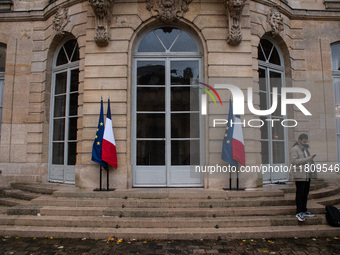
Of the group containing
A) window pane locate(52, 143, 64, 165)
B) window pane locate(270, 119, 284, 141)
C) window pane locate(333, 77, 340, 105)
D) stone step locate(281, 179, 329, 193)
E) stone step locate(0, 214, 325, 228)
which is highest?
window pane locate(333, 77, 340, 105)

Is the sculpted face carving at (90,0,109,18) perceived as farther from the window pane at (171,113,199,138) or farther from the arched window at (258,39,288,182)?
the arched window at (258,39,288,182)

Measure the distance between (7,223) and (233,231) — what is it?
4.58m

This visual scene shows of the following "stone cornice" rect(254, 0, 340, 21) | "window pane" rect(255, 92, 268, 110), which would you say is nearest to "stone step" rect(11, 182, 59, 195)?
"window pane" rect(255, 92, 268, 110)

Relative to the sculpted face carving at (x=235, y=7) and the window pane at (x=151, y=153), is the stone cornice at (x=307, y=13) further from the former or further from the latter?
the window pane at (x=151, y=153)

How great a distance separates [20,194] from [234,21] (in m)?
7.40

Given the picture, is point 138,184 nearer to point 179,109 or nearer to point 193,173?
point 193,173

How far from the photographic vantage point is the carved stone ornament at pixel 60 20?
7.99 meters

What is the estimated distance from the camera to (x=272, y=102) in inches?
319

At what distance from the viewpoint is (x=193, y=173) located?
6996mm

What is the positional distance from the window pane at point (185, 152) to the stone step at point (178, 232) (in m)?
2.27

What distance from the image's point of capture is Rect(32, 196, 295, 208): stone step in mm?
5715

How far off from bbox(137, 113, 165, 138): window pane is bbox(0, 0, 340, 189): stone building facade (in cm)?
3

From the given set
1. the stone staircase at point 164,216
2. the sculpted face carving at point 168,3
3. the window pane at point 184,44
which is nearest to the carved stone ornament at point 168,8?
the sculpted face carving at point 168,3

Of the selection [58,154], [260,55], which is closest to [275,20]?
[260,55]
